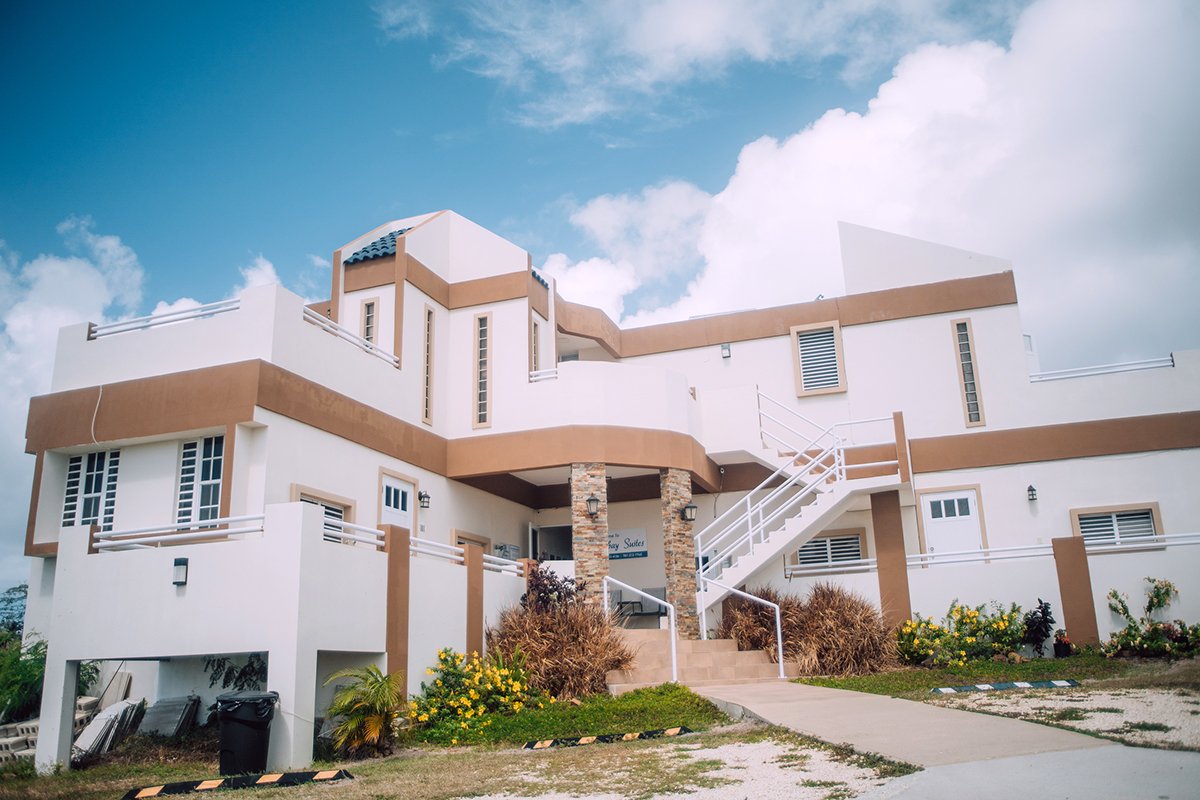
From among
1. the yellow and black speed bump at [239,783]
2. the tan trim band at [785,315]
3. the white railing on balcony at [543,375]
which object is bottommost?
the yellow and black speed bump at [239,783]

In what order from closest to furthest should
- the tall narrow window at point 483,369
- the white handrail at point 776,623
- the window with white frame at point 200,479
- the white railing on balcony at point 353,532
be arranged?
the white railing on balcony at point 353,532 < the window with white frame at point 200,479 < the white handrail at point 776,623 < the tall narrow window at point 483,369

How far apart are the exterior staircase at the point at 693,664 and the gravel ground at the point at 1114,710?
4.13 meters

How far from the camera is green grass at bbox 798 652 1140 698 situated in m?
13.4

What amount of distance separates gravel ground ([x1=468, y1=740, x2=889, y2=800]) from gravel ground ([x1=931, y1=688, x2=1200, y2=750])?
2.28m

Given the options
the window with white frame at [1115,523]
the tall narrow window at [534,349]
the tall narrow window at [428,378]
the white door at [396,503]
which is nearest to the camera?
the white door at [396,503]

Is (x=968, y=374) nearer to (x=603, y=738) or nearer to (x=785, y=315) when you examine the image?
(x=785, y=315)

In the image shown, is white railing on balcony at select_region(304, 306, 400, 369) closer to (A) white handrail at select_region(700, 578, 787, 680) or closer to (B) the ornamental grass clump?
(A) white handrail at select_region(700, 578, 787, 680)

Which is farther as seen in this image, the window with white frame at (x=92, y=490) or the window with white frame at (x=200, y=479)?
the window with white frame at (x=92, y=490)

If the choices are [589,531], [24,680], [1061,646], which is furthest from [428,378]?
[1061,646]

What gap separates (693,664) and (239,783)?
26.6 feet

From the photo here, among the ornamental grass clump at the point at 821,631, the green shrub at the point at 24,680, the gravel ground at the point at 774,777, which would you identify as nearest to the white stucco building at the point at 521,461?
the green shrub at the point at 24,680

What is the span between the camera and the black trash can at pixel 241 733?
9.98m

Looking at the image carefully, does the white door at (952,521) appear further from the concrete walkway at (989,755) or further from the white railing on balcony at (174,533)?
the white railing on balcony at (174,533)

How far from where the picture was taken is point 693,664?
15492 mm
